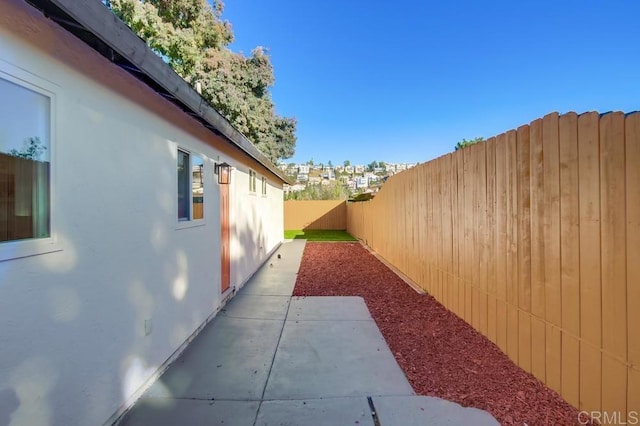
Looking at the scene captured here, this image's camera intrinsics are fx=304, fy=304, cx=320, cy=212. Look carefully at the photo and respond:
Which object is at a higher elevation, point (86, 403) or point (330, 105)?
point (330, 105)

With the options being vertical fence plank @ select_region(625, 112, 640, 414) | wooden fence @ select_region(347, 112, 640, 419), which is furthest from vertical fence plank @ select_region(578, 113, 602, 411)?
vertical fence plank @ select_region(625, 112, 640, 414)

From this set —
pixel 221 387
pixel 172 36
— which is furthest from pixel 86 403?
pixel 172 36

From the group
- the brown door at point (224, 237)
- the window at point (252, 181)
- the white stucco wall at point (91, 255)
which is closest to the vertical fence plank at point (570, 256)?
the white stucco wall at point (91, 255)

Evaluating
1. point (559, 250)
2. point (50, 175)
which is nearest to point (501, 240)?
point (559, 250)

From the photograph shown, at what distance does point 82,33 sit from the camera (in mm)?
2047

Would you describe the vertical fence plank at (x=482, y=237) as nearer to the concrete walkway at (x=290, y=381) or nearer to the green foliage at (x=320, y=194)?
the concrete walkway at (x=290, y=381)

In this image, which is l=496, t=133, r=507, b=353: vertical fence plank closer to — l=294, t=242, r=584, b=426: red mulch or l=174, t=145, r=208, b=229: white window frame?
l=294, t=242, r=584, b=426: red mulch

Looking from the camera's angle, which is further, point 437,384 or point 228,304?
point 228,304

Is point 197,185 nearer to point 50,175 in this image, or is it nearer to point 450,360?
point 50,175

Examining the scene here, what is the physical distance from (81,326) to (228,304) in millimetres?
3586

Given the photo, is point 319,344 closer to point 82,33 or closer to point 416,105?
point 82,33

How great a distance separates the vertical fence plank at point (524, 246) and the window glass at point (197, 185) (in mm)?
4127

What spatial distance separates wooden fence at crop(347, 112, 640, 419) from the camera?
2.16 metres

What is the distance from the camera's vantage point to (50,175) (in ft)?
6.39
